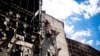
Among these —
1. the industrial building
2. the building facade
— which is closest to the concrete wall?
the industrial building

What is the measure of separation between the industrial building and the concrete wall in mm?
1005

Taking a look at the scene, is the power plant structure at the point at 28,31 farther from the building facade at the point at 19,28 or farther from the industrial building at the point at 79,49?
the industrial building at the point at 79,49

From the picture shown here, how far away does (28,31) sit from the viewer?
81.7ft

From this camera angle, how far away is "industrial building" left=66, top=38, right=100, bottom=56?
3042cm

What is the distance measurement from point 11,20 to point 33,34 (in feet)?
12.1

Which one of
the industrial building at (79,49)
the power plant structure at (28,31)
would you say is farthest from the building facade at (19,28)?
the industrial building at (79,49)

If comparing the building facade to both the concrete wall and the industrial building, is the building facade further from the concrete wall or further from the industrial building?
the industrial building

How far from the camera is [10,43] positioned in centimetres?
2195

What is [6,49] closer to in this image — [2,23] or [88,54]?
[2,23]

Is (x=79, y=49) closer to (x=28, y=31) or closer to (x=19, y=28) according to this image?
(x=28, y=31)

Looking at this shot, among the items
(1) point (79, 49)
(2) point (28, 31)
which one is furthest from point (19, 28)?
(1) point (79, 49)

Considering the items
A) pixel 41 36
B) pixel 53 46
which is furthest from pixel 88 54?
pixel 41 36

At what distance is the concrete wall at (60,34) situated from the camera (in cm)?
2880

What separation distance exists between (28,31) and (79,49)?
10980 millimetres
